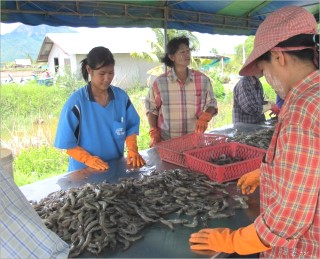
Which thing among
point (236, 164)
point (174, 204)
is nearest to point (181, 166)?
point (236, 164)

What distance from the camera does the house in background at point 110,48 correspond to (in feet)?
63.9

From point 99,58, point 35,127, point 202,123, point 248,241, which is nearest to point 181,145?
point 202,123

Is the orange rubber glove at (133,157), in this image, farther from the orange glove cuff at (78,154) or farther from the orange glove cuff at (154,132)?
the orange glove cuff at (154,132)

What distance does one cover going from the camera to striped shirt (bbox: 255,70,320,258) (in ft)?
4.36

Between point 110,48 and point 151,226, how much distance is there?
1858 centimetres

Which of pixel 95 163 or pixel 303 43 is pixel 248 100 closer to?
pixel 95 163

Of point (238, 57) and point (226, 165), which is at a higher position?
point (238, 57)

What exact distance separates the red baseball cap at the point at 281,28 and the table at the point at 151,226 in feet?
3.69

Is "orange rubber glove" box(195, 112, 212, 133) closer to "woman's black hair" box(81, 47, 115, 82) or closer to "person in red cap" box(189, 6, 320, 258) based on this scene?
"woman's black hair" box(81, 47, 115, 82)

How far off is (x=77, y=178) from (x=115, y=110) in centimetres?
88

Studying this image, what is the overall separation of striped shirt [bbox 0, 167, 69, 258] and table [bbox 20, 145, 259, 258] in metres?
0.61

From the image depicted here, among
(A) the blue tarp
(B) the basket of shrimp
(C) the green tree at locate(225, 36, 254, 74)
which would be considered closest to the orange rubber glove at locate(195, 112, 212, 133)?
(B) the basket of shrimp

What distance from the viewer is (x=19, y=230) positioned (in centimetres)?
124

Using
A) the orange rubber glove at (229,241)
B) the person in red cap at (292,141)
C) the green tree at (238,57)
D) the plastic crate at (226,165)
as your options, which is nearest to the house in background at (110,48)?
the green tree at (238,57)
